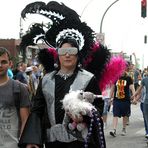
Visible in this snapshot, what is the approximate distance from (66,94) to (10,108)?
0.52m

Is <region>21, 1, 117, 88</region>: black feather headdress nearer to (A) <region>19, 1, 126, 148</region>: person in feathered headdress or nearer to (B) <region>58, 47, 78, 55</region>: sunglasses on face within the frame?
(A) <region>19, 1, 126, 148</region>: person in feathered headdress

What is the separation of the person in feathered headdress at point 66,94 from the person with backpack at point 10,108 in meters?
0.08

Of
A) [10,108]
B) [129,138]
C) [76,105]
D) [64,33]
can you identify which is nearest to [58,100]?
[76,105]

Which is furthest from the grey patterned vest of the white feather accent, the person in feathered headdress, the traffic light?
the traffic light

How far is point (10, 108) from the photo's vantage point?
450 cm

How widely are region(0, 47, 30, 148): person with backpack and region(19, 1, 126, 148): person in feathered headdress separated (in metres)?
0.08

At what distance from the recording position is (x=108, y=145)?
10.2m

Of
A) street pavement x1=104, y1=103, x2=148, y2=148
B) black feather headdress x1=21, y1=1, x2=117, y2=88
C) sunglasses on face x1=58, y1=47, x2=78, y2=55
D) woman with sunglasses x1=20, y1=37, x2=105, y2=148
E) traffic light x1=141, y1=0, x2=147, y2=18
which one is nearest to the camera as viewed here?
woman with sunglasses x1=20, y1=37, x2=105, y2=148

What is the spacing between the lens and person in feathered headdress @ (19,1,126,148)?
4.53 metres

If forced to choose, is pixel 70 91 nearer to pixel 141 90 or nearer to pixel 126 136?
pixel 141 90

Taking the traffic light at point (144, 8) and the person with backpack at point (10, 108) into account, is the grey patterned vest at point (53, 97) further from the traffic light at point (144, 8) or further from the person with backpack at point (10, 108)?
the traffic light at point (144, 8)

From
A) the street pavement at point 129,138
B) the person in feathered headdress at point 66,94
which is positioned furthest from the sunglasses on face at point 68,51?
the street pavement at point 129,138

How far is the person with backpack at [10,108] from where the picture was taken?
4.47 meters

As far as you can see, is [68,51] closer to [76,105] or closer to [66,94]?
[66,94]
